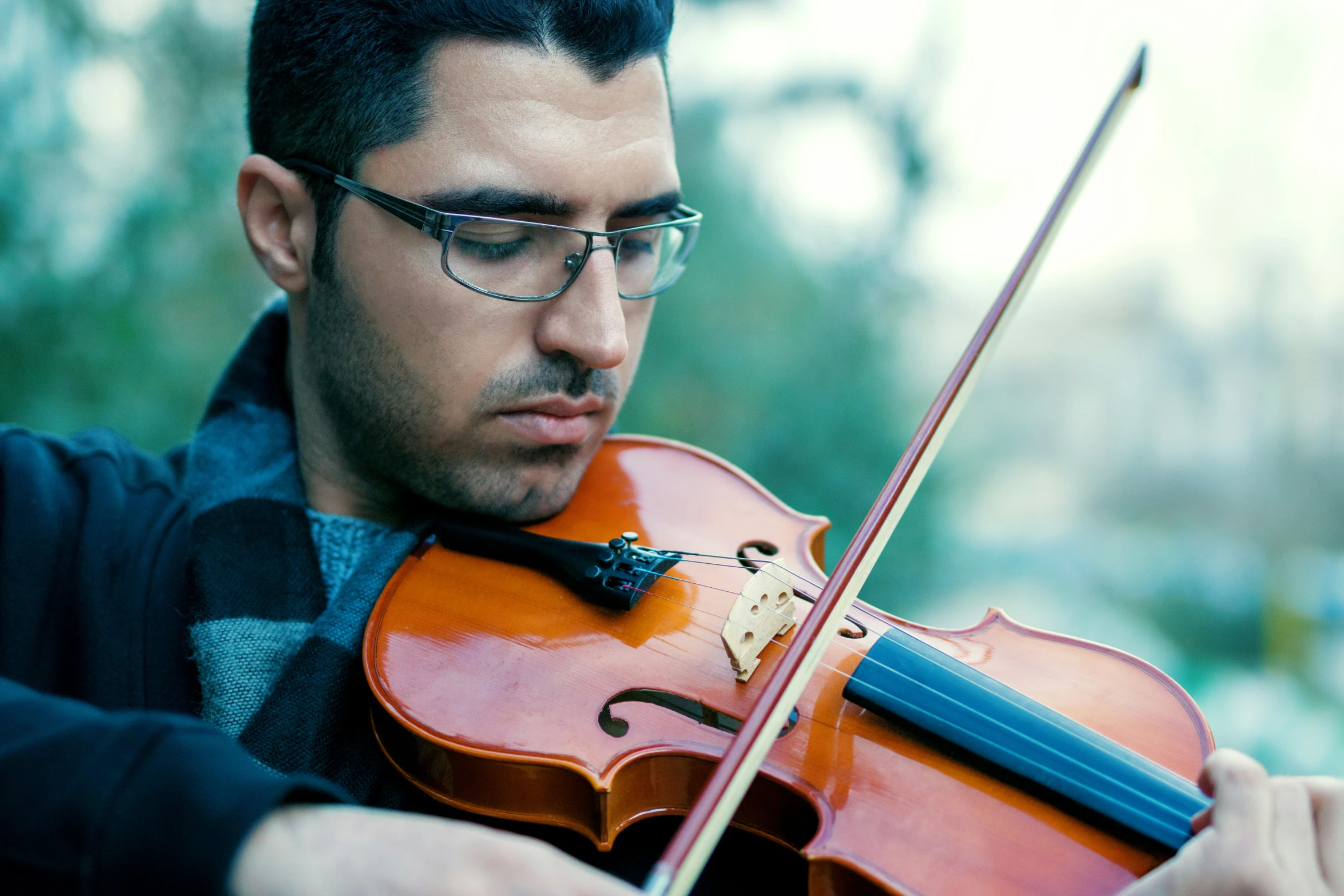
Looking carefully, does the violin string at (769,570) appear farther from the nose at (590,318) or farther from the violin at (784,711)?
the nose at (590,318)

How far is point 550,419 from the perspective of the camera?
3.55 ft

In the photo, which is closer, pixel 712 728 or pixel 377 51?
pixel 712 728

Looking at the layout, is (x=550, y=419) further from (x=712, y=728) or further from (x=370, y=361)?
(x=712, y=728)

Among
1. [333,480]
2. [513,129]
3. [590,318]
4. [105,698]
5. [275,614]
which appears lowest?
[105,698]

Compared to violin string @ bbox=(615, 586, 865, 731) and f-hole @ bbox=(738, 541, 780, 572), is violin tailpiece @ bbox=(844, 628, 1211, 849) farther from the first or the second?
f-hole @ bbox=(738, 541, 780, 572)

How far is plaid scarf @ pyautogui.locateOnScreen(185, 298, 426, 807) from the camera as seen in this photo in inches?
36.9

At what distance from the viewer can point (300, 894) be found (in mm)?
562

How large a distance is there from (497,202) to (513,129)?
8cm

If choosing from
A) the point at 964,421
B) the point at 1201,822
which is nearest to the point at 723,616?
the point at 1201,822

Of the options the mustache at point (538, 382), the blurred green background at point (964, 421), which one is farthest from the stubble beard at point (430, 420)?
the blurred green background at point (964, 421)

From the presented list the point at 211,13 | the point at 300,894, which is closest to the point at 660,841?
the point at 300,894

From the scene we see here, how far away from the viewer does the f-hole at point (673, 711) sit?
2.75ft

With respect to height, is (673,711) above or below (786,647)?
below

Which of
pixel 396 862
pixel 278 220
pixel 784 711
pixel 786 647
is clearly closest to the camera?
pixel 396 862
